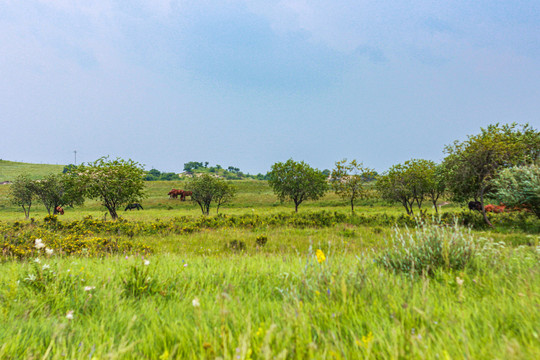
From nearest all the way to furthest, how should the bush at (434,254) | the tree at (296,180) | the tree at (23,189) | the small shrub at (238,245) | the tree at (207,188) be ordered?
the bush at (434,254), the small shrub at (238,245), the tree at (296,180), the tree at (207,188), the tree at (23,189)

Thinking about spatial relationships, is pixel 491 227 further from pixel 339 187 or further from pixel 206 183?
pixel 206 183

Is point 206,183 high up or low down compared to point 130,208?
up

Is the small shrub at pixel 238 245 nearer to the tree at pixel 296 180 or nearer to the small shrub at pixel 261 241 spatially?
the small shrub at pixel 261 241

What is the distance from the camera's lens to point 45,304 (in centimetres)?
327

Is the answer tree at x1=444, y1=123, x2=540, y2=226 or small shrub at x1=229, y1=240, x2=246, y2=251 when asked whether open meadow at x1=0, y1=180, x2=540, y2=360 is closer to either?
small shrub at x1=229, y1=240, x2=246, y2=251

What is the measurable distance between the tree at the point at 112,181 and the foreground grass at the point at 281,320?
26.7 metres

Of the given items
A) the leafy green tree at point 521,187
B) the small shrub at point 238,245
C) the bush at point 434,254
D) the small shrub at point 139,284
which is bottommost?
the small shrub at point 238,245

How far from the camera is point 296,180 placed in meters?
40.1

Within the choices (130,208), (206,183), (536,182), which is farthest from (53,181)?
(536,182)

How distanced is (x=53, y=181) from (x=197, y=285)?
55.5 m

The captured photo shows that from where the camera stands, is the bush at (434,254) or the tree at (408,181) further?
the tree at (408,181)

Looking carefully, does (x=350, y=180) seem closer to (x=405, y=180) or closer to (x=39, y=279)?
(x=405, y=180)

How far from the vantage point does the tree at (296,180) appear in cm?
3988

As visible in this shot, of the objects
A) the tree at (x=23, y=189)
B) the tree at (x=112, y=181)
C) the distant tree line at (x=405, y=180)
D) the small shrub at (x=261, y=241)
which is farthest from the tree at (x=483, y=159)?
the tree at (x=23, y=189)
